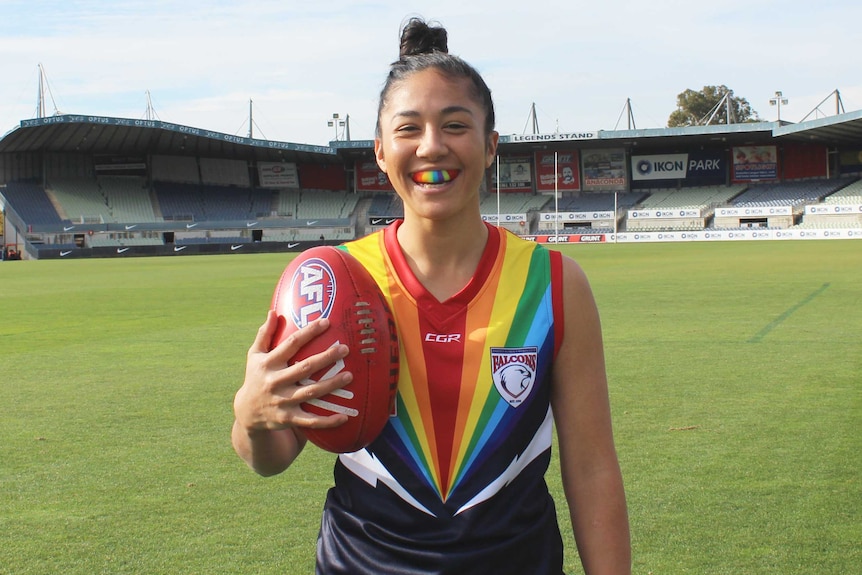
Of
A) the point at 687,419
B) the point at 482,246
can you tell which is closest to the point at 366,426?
the point at 482,246

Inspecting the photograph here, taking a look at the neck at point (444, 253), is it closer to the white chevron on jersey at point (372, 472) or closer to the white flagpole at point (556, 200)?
the white chevron on jersey at point (372, 472)

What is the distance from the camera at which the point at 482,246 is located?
2.02 m

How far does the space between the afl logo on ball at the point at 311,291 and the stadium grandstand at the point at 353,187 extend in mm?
50323

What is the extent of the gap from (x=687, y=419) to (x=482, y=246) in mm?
4262

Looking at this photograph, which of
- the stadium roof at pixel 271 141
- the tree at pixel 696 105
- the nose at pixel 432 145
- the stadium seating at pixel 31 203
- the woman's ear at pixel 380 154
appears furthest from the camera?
the tree at pixel 696 105

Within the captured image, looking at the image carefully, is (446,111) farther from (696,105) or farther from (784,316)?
(696,105)

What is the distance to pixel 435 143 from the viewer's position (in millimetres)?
1901

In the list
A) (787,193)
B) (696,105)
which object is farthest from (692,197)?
(696,105)

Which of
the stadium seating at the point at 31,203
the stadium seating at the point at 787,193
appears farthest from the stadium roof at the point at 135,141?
the stadium seating at the point at 787,193

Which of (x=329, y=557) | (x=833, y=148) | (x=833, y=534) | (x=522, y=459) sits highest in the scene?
(x=833, y=148)

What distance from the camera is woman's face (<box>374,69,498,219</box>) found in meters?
1.92

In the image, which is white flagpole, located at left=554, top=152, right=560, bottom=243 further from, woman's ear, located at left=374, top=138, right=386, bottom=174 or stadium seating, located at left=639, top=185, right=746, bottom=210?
woman's ear, located at left=374, top=138, right=386, bottom=174

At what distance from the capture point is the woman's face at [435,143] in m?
1.92

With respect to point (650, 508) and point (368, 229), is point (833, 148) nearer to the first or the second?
point (368, 229)
